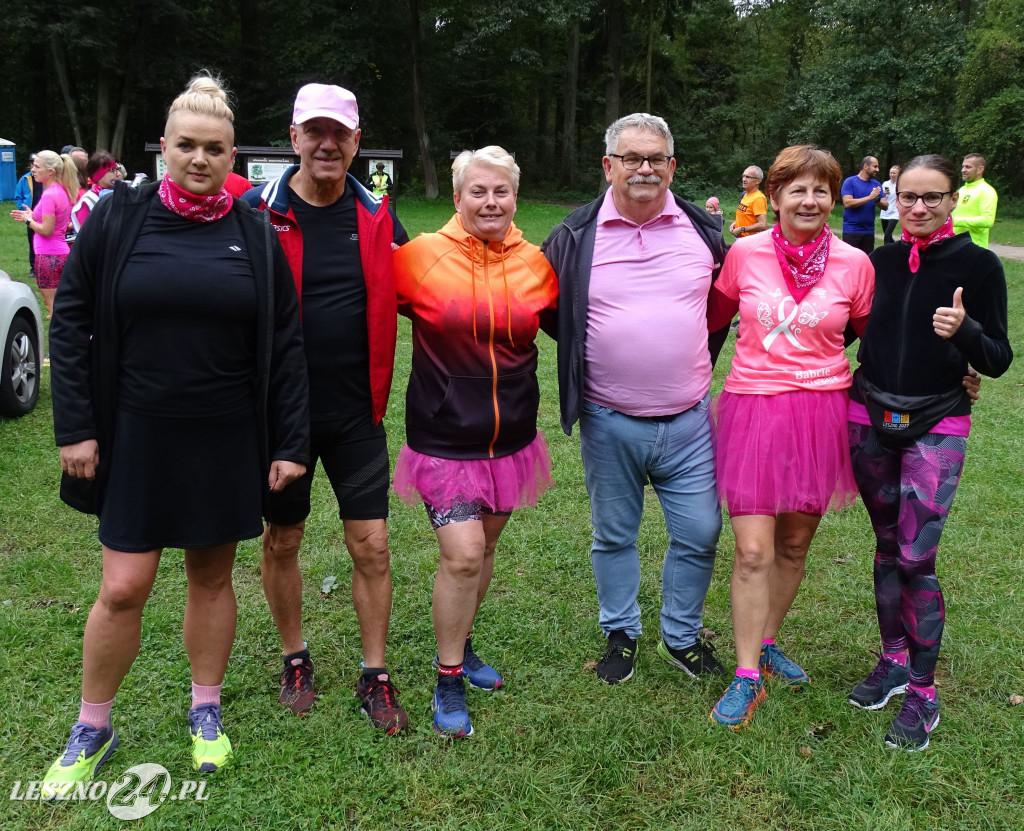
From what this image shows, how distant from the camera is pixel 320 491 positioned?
5.71 m

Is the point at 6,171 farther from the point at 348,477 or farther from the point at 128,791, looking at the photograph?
the point at 128,791

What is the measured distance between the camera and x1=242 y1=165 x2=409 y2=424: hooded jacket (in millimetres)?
2922

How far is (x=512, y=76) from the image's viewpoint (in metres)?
35.7

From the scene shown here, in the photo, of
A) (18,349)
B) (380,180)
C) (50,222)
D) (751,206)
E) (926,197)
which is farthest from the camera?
(380,180)

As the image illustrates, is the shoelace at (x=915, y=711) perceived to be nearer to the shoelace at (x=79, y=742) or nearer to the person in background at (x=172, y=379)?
the person in background at (x=172, y=379)

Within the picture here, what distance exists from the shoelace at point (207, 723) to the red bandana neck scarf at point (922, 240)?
2.90 meters

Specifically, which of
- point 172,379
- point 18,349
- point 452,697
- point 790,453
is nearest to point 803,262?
point 790,453

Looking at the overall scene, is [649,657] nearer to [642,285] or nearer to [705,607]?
[705,607]

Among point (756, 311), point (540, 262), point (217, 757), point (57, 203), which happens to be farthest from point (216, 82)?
point (57, 203)

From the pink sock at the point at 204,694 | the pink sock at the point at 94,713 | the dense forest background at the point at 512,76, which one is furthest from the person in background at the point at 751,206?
the dense forest background at the point at 512,76

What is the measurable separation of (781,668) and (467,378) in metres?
1.76

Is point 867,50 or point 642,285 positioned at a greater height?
point 867,50

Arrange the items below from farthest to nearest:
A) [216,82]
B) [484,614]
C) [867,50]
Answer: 1. [867,50]
2. [484,614]
3. [216,82]

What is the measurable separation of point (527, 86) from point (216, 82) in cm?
3639
